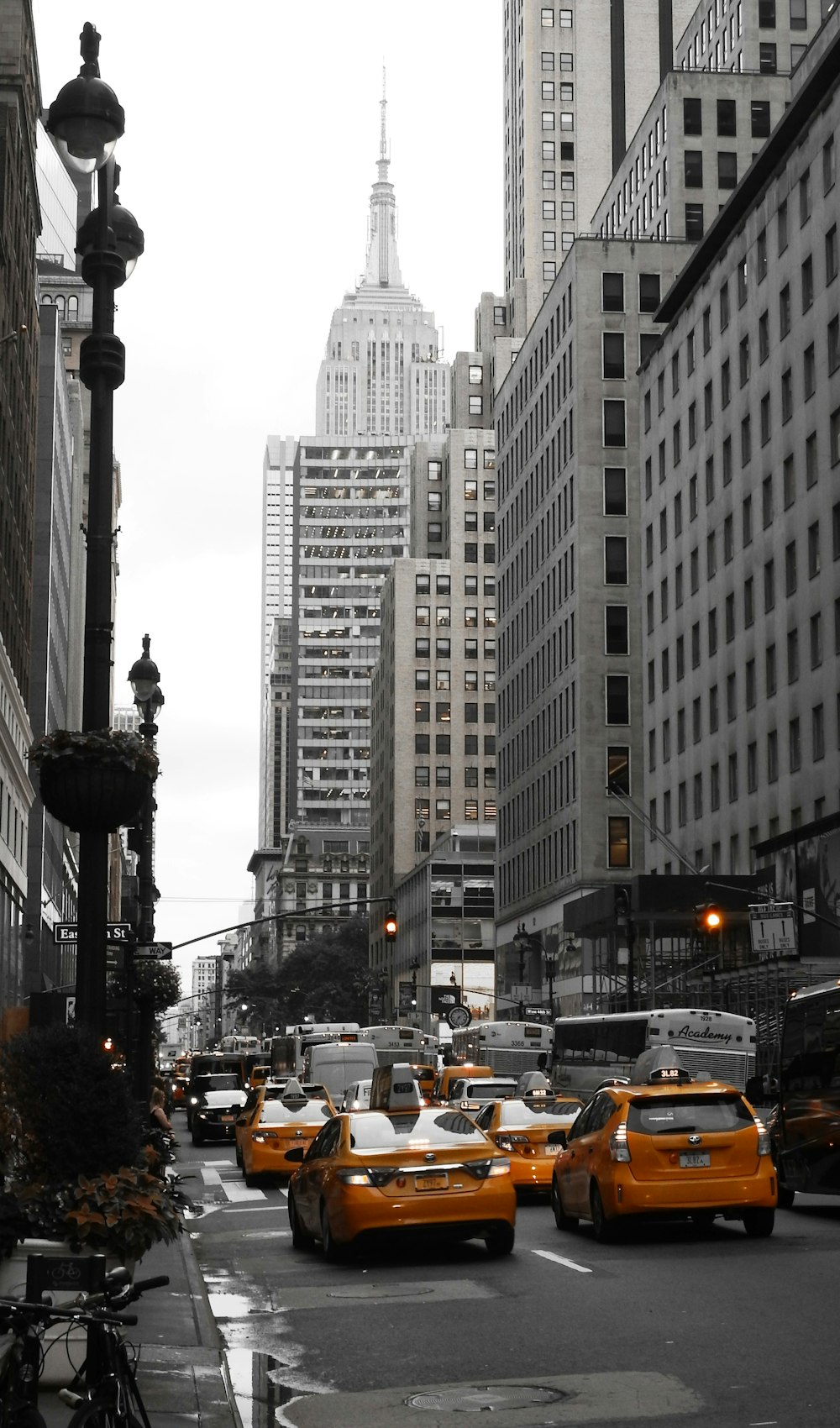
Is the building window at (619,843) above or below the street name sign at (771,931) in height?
above

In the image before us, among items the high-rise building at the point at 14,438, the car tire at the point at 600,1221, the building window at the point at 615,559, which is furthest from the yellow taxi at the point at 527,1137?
the building window at the point at 615,559

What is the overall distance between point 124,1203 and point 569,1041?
160 feet

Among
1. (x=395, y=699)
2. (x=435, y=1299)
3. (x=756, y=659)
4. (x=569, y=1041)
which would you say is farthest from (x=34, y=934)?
(x=395, y=699)

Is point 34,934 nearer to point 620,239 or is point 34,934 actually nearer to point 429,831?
point 620,239

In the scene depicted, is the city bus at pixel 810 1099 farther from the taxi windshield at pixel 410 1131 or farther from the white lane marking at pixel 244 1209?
the white lane marking at pixel 244 1209

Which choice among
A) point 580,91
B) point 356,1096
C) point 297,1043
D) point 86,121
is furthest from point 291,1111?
point 580,91

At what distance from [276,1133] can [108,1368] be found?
24068 millimetres

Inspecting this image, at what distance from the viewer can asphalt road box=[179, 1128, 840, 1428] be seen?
10.2 m

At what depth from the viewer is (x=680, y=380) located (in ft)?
261

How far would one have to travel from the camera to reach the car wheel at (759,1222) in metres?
18.7

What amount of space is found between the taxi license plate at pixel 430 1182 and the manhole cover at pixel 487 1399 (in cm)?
622

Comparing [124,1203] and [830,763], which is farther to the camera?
[830,763]

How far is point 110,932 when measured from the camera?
2217 cm

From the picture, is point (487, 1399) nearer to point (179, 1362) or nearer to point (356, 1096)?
point (179, 1362)
